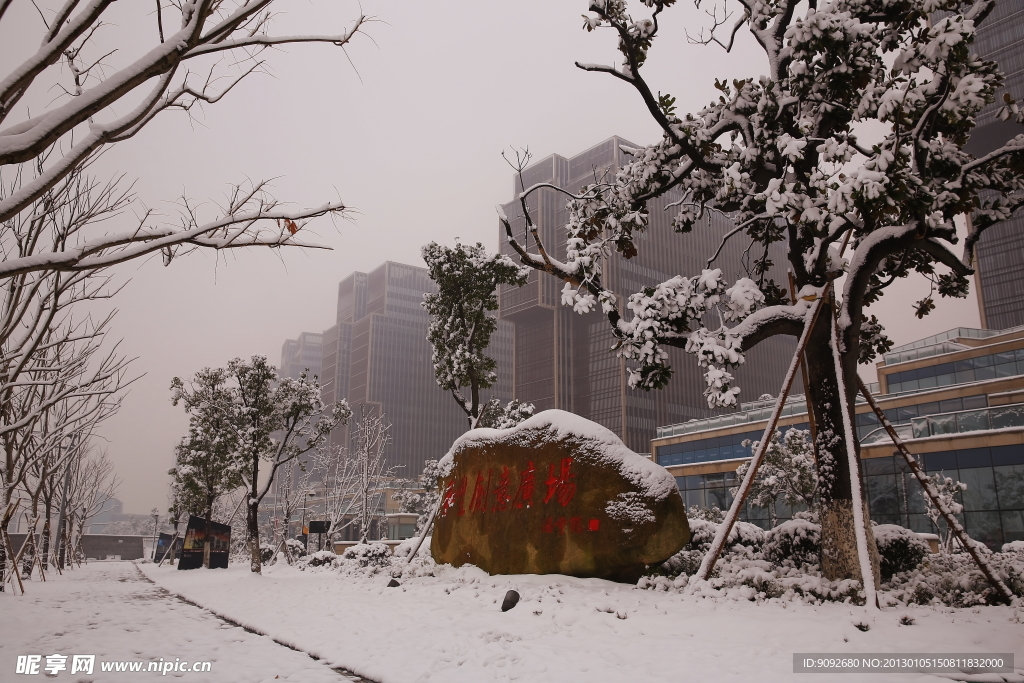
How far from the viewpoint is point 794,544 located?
976 cm

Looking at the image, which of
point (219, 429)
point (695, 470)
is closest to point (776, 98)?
point (219, 429)

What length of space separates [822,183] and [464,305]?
1175cm

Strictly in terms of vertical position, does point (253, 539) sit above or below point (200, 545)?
above

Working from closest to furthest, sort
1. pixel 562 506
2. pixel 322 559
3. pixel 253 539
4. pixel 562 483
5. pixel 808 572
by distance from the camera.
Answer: pixel 808 572
pixel 562 506
pixel 562 483
pixel 253 539
pixel 322 559

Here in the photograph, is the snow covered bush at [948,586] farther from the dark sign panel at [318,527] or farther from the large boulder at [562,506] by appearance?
the dark sign panel at [318,527]

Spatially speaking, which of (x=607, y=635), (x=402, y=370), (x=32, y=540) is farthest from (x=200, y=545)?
(x=402, y=370)

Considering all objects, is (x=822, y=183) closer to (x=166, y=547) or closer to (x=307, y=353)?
(x=166, y=547)

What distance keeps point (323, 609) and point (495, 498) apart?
349cm

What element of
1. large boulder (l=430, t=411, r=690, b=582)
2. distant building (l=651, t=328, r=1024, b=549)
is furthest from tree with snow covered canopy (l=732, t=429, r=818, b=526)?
large boulder (l=430, t=411, r=690, b=582)

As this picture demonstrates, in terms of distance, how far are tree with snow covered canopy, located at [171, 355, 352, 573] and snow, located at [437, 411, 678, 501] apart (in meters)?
12.0

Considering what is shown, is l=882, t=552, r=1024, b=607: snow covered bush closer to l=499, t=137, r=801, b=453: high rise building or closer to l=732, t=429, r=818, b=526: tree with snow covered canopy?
l=732, t=429, r=818, b=526: tree with snow covered canopy

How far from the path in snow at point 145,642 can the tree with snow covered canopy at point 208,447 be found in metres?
11.2

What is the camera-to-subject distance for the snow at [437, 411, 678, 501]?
9.18 metres

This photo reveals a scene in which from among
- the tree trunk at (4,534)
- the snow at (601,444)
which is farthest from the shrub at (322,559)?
the snow at (601,444)
